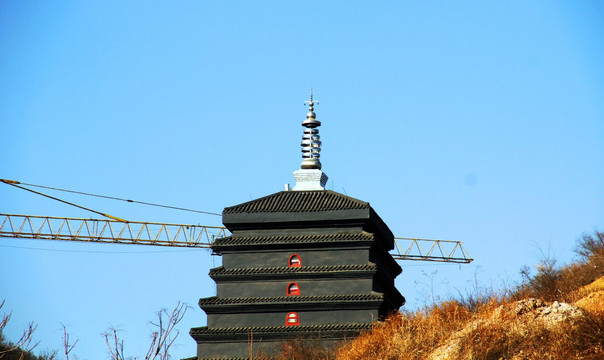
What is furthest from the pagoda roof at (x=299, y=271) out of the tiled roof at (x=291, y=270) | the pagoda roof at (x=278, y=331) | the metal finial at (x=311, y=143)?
the metal finial at (x=311, y=143)

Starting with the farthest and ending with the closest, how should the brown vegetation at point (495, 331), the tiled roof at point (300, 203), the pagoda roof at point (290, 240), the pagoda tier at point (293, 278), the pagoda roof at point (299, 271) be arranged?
the tiled roof at point (300, 203), the pagoda roof at point (290, 240), the pagoda roof at point (299, 271), the pagoda tier at point (293, 278), the brown vegetation at point (495, 331)

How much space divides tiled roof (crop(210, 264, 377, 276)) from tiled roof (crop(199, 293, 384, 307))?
1270mm

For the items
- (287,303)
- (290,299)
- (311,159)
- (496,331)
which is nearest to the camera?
(496,331)

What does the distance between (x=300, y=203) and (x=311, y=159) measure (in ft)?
17.2

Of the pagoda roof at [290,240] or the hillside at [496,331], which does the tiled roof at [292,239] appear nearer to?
the pagoda roof at [290,240]

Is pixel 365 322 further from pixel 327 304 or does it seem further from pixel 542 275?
pixel 542 275

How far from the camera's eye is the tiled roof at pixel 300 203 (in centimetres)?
5222

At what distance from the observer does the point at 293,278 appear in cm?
5094

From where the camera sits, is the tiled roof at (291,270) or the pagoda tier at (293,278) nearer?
the pagoda tier at (293,278)

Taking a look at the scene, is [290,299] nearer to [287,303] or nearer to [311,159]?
[287,303]

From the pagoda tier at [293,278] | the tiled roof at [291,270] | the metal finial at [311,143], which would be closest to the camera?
the pagoda tier at [293,278]

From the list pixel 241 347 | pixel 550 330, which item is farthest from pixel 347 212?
pixel 550 330

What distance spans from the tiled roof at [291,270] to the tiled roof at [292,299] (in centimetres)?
127

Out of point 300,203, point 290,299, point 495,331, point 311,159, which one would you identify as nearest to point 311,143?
point 311,159
